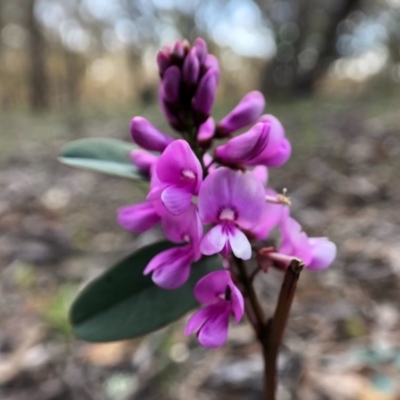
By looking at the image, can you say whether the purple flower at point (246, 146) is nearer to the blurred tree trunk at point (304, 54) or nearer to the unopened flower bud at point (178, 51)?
the unopened flower bud at point (178, 51)

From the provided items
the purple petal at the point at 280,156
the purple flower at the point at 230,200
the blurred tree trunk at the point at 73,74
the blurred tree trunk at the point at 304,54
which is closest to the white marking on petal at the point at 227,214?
the purple flower at the point at 230,200

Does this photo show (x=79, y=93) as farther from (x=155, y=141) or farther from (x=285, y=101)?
(x=155, y=141)

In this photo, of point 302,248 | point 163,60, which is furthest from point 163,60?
point 302,248

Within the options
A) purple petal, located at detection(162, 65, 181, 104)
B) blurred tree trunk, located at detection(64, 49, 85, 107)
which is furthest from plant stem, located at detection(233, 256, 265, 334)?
blurred tree trunk, located at detection(64, 49, 85, 107)

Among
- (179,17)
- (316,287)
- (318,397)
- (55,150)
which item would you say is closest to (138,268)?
(318,397)

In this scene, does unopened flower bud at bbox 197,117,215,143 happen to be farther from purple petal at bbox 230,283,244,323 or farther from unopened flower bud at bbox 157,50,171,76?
purple petal at bbox 230,283,244,323

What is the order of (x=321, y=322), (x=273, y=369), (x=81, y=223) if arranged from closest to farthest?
(x=273, y=369), (x=321, y=322), (x=81, y=223)
